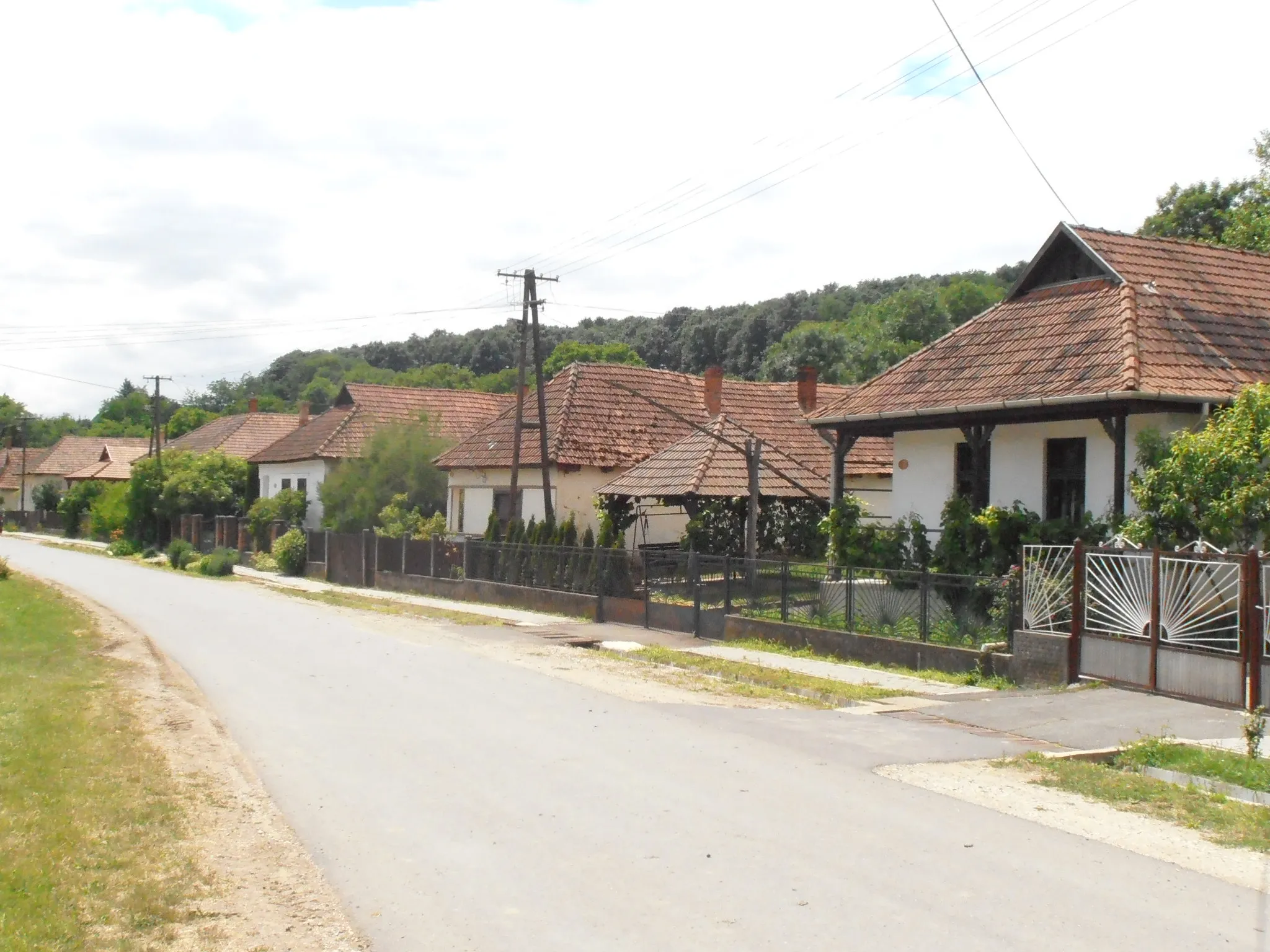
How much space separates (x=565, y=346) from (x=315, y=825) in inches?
3137

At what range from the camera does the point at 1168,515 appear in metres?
15.3

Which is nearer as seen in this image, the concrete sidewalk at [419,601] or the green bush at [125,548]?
the concrete sidewalk at [419,601]

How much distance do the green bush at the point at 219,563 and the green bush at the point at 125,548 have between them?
13.3 meters

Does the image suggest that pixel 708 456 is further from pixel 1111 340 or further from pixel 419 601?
pixel 1111 340

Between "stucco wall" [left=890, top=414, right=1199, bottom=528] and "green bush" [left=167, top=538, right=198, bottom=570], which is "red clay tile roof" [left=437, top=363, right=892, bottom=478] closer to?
"stucco wall" [left=890, top=414, right=1199, bottom=528]

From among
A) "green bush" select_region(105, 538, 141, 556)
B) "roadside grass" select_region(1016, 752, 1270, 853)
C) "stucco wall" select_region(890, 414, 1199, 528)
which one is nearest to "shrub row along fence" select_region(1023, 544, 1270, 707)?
"roadside grass" select_region(1016, 752, 1270, 853)

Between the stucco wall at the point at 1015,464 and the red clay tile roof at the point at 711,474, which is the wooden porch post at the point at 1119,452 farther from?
the red clay tile roof at the point at 711,474

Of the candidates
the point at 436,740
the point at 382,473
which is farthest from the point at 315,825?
the point at 382,473

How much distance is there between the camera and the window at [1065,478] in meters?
19.3

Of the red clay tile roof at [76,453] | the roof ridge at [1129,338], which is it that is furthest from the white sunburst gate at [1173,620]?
the red clay tile roof at [76,453]

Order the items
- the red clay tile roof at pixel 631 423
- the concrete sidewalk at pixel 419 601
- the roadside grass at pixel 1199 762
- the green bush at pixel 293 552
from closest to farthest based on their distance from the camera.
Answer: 1. the roadside grass at pixel 1199 762
2. the concrete sidewalk at pixel 419 601
3. the red clay tile roof at pixel 631 423
4. the green bush at pixel 293 552

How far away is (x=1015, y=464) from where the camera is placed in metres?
20.3

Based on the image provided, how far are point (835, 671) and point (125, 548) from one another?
46298 mm

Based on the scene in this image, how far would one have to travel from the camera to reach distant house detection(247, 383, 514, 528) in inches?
1871
